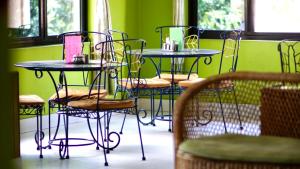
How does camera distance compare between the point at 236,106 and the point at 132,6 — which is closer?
the point at 236,106

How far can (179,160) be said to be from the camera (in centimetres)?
207

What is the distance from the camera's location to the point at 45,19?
5.54m

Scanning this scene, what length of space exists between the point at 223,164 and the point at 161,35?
14.5 ft

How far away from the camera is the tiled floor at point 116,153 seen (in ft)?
13.1

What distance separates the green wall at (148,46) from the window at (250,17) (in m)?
0.15

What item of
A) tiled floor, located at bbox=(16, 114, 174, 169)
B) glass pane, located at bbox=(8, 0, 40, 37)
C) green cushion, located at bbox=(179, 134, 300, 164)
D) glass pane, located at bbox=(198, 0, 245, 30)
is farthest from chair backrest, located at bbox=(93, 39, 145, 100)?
green cushion, located at bbox=(179, 134, 300, 164)

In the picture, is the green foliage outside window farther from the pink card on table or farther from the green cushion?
the green cushion

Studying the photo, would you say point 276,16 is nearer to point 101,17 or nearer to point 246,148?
point 101,17

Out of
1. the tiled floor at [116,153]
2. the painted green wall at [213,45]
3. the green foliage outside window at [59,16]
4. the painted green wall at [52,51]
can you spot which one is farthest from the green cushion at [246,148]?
the painted green wall at [213,45]

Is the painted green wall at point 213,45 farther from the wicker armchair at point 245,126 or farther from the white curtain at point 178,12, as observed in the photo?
the wicker armchair at point 245,126

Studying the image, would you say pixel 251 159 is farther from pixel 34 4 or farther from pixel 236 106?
pixel 34 4

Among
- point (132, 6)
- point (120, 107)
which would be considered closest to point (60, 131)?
point (120, 107)

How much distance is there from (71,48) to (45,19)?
128 centimetres

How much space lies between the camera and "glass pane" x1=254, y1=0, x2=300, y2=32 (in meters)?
5.98
